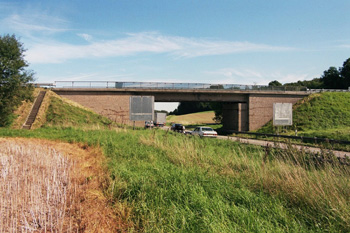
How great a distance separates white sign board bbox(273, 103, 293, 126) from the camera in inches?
1124

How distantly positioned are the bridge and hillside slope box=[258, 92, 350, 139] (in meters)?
2.40

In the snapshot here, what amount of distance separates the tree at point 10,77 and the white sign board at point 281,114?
28298 millimetres

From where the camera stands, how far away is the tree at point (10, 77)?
31344 millimetres

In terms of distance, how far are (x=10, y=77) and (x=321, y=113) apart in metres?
43.0

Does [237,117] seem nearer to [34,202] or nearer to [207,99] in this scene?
[207,99]

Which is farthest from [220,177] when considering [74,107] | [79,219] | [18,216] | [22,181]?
[74,107]

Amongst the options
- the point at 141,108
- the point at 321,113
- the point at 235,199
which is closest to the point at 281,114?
the point at 141,108

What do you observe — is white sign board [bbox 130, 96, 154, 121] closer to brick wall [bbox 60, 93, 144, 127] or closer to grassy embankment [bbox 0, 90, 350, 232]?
brick wall [bbox 60, 93, 144, 127]

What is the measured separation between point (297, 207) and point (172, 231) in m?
2.33

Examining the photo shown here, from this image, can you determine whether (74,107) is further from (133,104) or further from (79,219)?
(79,219)

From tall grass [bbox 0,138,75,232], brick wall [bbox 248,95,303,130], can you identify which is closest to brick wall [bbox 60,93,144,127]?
brick wall [bbox 248,95,303,130]

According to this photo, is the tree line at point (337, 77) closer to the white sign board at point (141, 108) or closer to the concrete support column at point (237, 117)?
the concrete support column at point (237, 117)

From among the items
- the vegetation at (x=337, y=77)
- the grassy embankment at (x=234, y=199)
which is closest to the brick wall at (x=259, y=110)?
the grassy embankment at (x=234, y=199)

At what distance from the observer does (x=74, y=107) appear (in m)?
38.1
